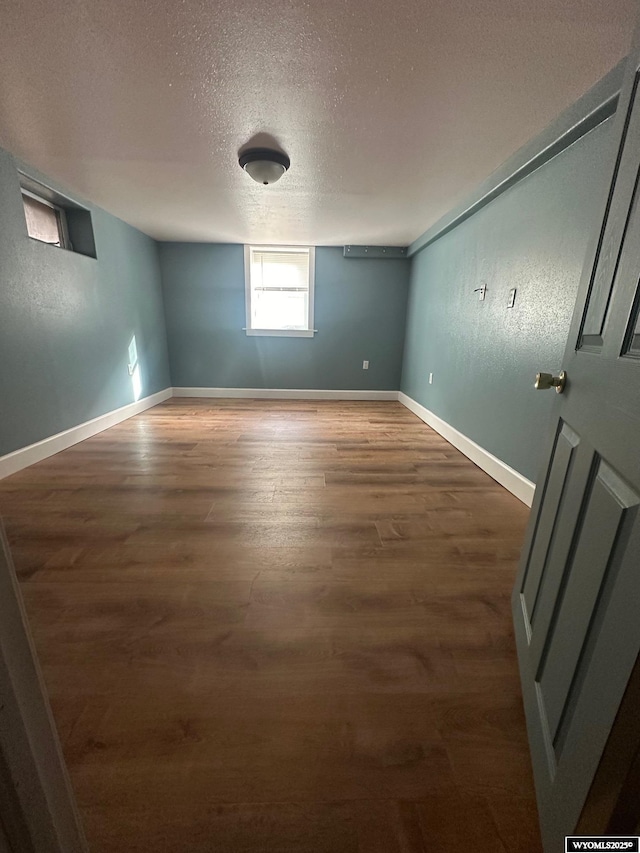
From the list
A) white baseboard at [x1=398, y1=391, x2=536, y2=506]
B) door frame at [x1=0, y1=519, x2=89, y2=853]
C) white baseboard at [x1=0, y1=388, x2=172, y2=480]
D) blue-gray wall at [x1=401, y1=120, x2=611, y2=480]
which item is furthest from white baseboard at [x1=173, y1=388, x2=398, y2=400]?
door frame at [x1=0, y1=519, x2=89, y2=853]

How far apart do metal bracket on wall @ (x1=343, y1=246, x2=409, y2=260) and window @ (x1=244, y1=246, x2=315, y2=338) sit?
0.54 m

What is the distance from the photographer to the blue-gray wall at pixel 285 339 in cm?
462

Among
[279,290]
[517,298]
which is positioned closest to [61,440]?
[279,290]

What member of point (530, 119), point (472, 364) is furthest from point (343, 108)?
point (472, 364)

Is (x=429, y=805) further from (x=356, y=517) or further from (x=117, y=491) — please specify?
(x=117, y=491)

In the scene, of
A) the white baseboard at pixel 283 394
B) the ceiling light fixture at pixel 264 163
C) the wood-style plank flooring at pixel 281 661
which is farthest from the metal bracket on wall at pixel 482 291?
the white baseboard at pixel 283 394

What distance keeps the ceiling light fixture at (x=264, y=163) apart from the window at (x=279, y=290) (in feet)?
7.95

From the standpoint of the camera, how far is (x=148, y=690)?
0.93 metres

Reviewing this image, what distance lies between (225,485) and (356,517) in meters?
0.92

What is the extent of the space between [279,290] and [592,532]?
480cm

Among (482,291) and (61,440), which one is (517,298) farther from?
(61,440)

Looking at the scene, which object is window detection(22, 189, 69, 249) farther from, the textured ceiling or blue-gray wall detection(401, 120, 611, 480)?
blue-gray wall detection(401, 120, 611, 480)

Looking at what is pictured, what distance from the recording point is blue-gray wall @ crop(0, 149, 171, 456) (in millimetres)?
2236

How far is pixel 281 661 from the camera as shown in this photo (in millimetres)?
1020
